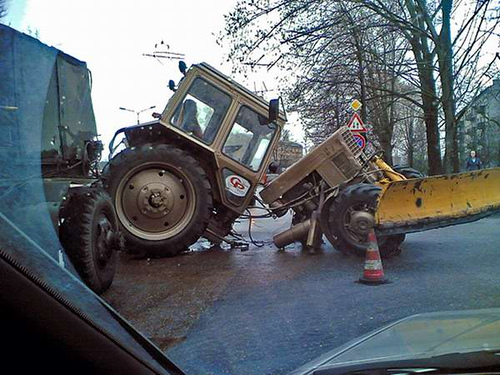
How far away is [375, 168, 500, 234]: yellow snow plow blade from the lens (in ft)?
21.5

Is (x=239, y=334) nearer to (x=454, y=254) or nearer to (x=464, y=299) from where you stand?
(x=464, y=299)

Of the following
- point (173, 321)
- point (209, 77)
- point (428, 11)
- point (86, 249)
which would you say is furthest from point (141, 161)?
point (428, 11)

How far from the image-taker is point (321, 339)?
3.80 metres

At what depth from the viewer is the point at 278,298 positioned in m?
4.98

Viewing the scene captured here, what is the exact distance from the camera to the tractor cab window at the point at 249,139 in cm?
783

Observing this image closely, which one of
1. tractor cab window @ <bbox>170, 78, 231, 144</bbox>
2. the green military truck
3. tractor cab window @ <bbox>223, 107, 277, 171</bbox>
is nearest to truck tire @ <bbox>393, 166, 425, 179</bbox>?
tractor cab window @ <bbox>223, 107, 277, 171</bbox>

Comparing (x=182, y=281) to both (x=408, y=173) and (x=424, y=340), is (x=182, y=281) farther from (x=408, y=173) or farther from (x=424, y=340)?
(x=408, y=173)

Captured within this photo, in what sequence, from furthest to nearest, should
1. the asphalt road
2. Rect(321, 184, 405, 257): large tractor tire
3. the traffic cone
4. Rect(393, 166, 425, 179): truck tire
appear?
Rect(393, 166, 425, 179): truck tire
Rect(321, 184, 405, 257): large tractor tire
the traffic cone
the asphalt road

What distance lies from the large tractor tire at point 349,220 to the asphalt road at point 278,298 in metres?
0.16

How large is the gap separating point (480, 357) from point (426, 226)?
17.0ft

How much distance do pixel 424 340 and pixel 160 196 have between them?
593 centimetres

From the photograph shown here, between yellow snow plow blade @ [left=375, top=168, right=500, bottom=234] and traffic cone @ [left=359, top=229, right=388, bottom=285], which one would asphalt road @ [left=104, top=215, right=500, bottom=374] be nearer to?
traffic cone @ [left=359, top=229, right=388, bottom=285]

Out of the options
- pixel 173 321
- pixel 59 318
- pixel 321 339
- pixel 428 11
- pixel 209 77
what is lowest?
pixel 173 321

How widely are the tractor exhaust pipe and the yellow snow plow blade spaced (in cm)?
133
